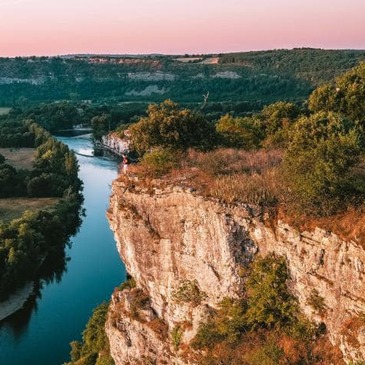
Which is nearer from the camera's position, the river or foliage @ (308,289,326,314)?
foliage @ (308,289,326,314)

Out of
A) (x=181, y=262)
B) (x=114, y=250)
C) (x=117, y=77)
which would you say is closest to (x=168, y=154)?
(x=181, y=262)

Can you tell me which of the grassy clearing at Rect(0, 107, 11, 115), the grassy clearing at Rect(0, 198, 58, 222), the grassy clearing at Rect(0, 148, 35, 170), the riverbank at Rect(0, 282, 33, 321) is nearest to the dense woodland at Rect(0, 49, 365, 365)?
the riverbank at Rect(0, 282, 33, 321)

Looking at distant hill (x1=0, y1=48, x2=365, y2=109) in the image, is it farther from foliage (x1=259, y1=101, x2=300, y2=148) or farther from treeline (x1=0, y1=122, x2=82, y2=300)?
foliage (x1=259, y1=101, x2=300, y2=148)

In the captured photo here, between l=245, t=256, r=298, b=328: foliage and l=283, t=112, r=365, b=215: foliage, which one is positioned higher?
l=283, t=112, r=365, b=215: foliage

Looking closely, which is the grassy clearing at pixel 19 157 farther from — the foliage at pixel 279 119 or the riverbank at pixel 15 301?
the foliage at pixel 279 119

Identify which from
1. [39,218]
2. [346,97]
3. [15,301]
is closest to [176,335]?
[346,97]

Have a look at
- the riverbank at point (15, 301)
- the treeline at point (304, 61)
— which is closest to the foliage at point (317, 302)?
the riverbank at point (15, 301)

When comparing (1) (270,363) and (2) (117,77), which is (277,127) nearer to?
(1) (270,363)
